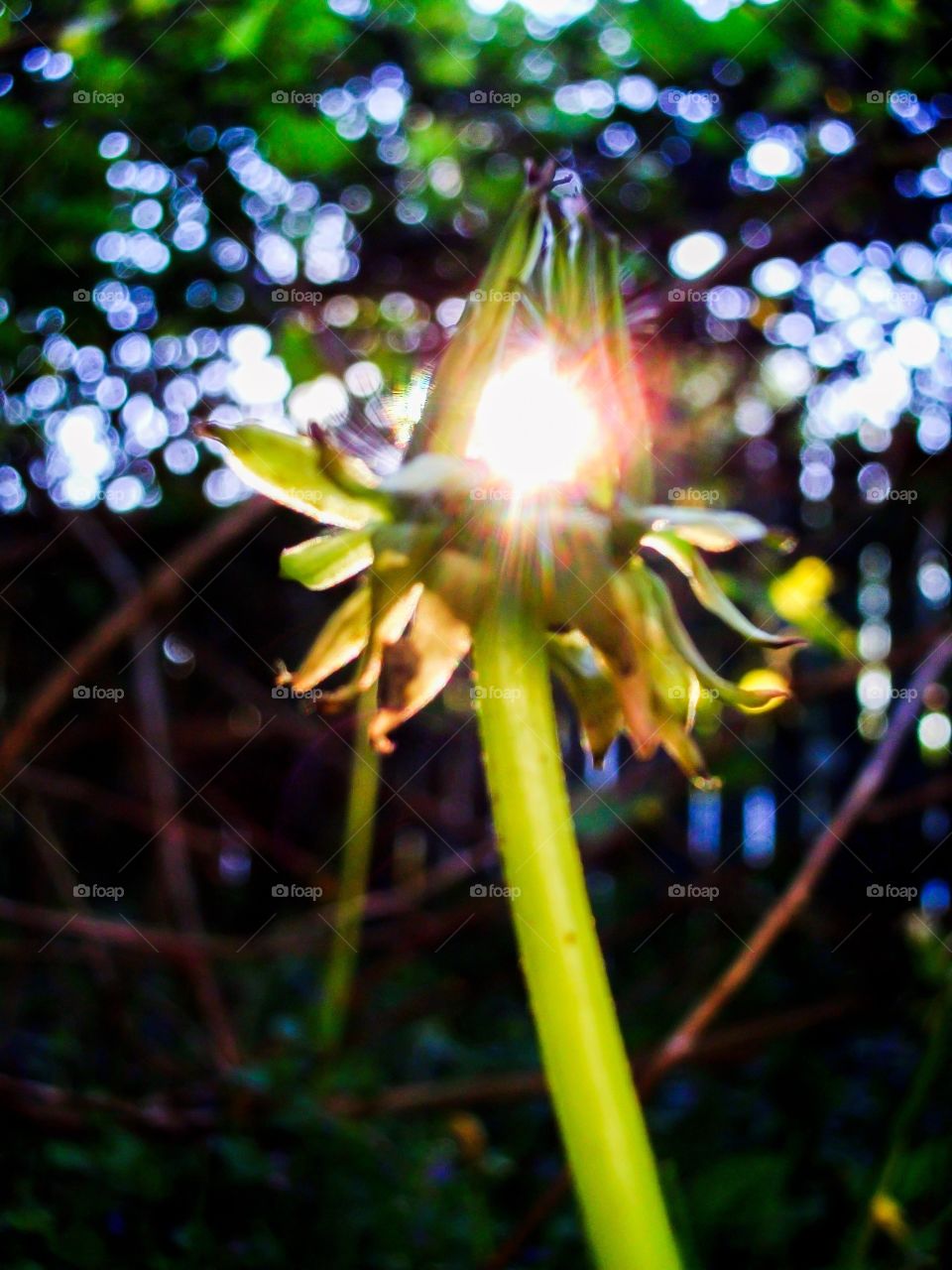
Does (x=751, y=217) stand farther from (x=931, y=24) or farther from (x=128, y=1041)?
(x=128, y=1041)

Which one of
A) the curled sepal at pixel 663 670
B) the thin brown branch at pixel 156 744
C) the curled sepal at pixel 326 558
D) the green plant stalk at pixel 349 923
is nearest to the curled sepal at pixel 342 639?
the curled sepal at pixel 326 558

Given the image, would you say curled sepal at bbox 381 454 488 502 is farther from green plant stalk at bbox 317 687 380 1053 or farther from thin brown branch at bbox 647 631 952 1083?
thin brown branch at bbox 647 631 952 1083

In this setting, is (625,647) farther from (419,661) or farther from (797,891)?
(797,891)

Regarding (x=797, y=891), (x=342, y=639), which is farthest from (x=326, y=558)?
(x=797, y=891)

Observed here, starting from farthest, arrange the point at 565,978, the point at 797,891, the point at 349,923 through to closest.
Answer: the point at 349,923
the point at 797,891
the point at 565,978

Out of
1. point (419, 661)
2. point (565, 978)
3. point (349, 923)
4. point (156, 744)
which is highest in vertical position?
point (419, 661)

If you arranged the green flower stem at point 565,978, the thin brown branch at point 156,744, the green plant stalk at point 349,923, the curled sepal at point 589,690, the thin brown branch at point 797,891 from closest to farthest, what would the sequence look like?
the green flower stem at point 565,978 < the curled sepal at point 589,690 < the thin brown branch at point 797,891 < the green plant stalk at point 349,923 < the thin brown branch at point 156,744

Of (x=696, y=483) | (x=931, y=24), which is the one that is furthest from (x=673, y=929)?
(x=931, y=24)

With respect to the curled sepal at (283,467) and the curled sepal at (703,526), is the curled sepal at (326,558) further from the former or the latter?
the curled sepal at (703,526)
